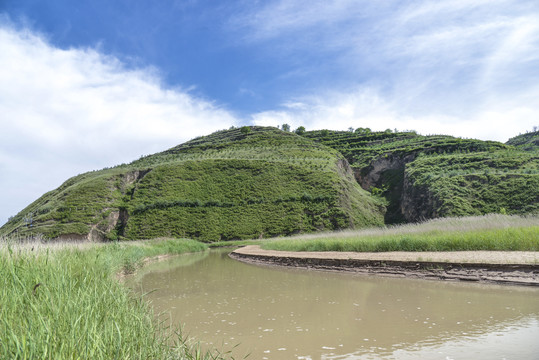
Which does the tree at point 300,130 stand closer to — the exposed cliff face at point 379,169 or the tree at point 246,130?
the tree at point 246,130

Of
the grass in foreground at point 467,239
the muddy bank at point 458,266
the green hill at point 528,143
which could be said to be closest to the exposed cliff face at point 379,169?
the green hill at point 528,143

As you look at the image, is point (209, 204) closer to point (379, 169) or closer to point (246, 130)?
point (379, 169)

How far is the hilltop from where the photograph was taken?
54.8 meters

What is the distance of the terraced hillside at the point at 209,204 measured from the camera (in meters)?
59.4

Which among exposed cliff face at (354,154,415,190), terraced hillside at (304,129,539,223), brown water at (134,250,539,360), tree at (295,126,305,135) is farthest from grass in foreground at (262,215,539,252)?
tree at (295,126,305,135)

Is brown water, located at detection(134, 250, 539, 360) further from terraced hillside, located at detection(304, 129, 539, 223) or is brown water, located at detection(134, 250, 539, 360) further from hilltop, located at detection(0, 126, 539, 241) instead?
hilltop, located at detection(0, 126, 539, 241)

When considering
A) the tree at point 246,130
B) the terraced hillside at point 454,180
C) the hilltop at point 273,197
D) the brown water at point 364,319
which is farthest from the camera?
the tree at point 246,130

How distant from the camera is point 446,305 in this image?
353 inches

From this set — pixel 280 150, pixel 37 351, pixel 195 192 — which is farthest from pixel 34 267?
pixel 280 150

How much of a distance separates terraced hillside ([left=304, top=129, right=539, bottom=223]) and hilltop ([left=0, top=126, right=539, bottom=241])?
19 cm

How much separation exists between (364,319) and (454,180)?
196 ft

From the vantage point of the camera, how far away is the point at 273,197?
67.9 metres

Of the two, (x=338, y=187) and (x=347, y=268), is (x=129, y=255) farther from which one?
(x=338, y=187)

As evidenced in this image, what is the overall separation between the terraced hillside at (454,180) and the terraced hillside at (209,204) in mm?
9203
